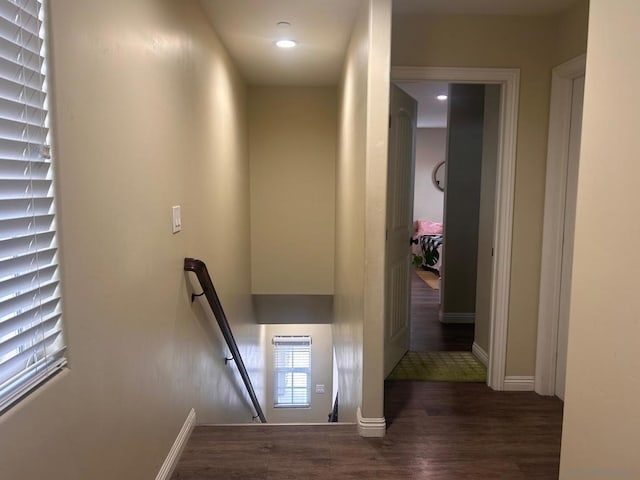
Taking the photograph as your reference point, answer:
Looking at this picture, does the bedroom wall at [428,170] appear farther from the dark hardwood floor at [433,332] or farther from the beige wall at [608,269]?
the beige wall at [608,269]

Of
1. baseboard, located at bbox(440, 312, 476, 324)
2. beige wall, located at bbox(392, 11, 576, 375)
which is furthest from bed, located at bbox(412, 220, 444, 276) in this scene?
beige wall, located at bbox(392, 11, 576, 375)

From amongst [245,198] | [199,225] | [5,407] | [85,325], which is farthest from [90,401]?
[245,198]

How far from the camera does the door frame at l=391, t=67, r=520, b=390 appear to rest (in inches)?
113

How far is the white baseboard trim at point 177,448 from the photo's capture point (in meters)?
2.03

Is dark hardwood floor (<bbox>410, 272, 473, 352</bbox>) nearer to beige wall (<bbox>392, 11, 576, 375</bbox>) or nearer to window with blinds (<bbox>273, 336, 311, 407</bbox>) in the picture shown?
beige wall (<bbox>392, 11, 576, 375</bbox>)

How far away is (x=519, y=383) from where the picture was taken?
10.1 feet

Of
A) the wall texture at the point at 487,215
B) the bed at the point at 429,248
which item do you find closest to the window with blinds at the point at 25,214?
the wall texture at the point at 487,215

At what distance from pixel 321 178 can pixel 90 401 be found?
395cm

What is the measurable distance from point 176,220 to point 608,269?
1.74 metres

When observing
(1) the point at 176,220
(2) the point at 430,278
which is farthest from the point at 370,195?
(2) the point at 430,278

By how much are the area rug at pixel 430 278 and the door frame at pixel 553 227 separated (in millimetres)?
3440

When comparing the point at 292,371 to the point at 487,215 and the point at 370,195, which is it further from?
the point at 370,195

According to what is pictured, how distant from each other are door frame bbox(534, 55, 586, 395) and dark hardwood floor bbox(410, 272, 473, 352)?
90 cm

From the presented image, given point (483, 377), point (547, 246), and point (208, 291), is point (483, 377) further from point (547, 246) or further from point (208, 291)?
point (208, 291)
